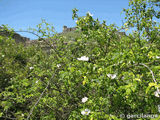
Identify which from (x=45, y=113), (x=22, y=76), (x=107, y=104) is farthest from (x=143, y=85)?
(x=22, y=76)

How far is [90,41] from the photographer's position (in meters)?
2.28

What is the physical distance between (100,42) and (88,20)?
438 millimetres

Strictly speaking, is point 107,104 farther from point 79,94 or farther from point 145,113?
point 79,94

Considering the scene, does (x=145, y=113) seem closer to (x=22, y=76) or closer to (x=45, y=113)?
(x=45, y=113)

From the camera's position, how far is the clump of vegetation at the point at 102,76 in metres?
1.35

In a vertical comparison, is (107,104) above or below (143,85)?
below

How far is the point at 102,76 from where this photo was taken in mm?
1407

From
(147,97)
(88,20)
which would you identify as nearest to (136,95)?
(147,97)

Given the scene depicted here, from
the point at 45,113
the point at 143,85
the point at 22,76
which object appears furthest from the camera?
the point at 22,76

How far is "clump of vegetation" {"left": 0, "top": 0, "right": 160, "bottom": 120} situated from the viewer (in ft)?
4.42

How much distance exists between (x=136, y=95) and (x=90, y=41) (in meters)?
1.13

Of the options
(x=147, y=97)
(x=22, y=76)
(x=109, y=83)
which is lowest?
(x=147, y=97)

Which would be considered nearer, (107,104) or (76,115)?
(107,104)

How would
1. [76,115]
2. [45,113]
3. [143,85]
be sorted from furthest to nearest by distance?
[45,113], [76,115], [143,85]
